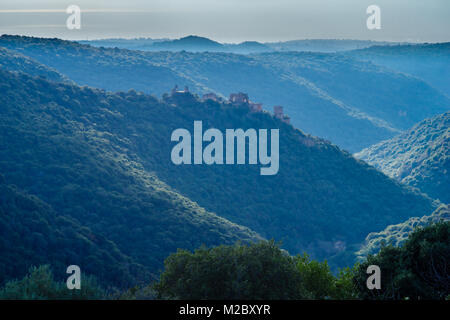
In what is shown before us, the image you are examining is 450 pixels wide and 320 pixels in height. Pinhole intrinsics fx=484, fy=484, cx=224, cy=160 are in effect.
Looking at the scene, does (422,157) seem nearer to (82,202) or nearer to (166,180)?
(166,180)

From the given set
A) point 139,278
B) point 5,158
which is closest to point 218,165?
point 5,158

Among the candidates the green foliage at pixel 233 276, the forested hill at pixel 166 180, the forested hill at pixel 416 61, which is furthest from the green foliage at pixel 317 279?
the forested hill at pixel 416 61

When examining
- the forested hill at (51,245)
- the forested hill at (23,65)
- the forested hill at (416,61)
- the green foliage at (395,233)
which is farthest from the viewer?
the forested hill at (416,61)

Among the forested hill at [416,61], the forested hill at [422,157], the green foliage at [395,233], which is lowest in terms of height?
the green foliage at [395,233]

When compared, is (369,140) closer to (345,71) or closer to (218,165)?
(345,71)

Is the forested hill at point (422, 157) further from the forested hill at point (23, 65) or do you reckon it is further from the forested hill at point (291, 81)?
the forested hill at point (23, 65)

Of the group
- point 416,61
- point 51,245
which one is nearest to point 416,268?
point 51,245
